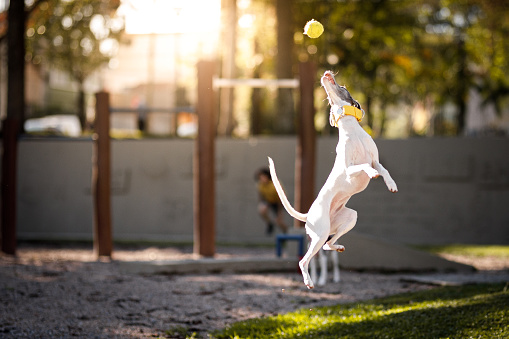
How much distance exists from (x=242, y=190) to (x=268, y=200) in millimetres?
1818

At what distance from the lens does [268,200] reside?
13352 millimetres

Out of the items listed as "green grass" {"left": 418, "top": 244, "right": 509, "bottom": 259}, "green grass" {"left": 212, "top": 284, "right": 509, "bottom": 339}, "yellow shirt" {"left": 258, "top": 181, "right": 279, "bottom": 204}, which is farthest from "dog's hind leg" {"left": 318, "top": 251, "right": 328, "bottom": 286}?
Result: "green grass" {"left": 418, "top": 244, "right": 509, "bottom": 259}

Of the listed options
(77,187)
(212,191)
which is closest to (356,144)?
(212,191)

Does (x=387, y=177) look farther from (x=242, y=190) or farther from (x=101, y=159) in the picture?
(x=242, y=190)

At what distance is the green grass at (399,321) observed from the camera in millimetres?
5324

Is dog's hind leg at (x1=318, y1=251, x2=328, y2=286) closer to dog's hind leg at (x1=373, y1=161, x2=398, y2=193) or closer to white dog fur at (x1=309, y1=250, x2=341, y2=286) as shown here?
white dog fur at (x1=309, y1=250, x2=341, y2=286)

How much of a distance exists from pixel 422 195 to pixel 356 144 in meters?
10.8

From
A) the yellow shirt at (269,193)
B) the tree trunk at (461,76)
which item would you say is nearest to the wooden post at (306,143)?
the yellow shirt at (269,193)

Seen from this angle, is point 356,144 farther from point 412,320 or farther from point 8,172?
point 8,172

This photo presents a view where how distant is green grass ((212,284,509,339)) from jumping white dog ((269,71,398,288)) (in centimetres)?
137

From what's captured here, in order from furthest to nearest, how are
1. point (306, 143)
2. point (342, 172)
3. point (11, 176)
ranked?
point (11, 176)
point (306, 143)
point (342, 172)

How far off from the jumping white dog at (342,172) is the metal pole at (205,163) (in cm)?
581

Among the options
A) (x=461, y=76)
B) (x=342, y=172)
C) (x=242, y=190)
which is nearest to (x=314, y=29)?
(x=342, y=172)

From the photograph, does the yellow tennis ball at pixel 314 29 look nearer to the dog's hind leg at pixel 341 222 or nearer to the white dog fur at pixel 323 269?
the dog's hind leg at pixel 341 222
